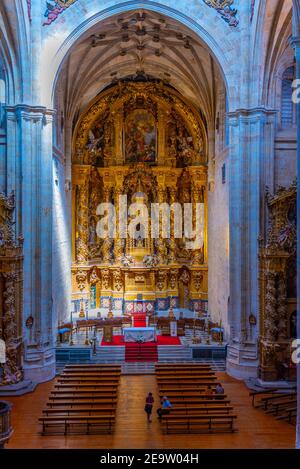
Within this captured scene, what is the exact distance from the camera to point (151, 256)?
3556 centimetres

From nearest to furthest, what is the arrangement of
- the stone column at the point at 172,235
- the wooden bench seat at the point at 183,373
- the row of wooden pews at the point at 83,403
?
the row of wooden pews at the point at 83,403, the wooden bench seat at the point at 183,373, the stone column at the point at 172,235

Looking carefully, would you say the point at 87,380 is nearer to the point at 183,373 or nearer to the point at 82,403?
the point at 82,403

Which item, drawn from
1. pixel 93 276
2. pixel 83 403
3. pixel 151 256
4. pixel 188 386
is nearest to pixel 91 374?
pixel 83 403

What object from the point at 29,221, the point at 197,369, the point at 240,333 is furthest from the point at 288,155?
the point at 29,221

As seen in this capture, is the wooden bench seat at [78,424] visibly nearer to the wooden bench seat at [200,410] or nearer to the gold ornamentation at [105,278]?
the wooden bench seat at [200,410]

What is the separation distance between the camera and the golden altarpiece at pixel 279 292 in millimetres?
20641

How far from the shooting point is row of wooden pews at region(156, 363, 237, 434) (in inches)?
637

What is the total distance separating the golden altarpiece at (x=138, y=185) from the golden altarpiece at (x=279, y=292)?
1339cm

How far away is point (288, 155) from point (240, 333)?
782cm

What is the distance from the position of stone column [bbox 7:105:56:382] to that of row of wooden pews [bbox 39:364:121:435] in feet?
5.01

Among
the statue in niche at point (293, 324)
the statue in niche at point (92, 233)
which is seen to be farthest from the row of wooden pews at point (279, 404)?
the statue in niche at point (92, 233)

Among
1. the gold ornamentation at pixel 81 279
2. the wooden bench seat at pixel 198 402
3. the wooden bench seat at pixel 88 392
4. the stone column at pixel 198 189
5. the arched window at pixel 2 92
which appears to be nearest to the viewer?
the wooden bench seat at pixel 198 402

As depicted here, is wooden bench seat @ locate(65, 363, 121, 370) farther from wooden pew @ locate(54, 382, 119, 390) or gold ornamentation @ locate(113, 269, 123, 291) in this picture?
gold ornamentation @ locate(113, 269, 123, 291)
